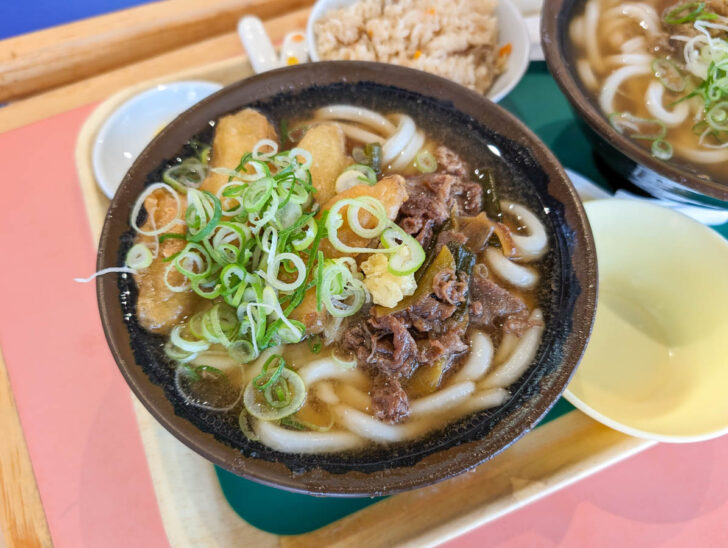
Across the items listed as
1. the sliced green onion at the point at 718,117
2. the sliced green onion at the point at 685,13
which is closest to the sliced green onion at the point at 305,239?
the sliced green onion at the point at 718,117

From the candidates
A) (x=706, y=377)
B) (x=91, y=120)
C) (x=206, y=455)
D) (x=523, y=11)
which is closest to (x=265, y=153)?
(x=206, y=455)

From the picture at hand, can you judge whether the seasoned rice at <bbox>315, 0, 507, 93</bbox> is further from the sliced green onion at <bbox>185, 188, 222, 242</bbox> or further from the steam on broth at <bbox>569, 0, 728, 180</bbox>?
the sliced green onion at <bbox>185, 188, 222, 242</bbox>

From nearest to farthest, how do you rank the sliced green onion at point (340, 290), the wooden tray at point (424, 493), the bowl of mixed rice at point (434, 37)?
1. the sliced green onion at point (340, 290)
2. the wooden tray at point (424, 493)
3. the bowl of mixed rice at point (434, 37)

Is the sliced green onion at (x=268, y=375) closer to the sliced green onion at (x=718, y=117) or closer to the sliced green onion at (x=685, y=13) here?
the sliced green onion at (x=718, y=117)

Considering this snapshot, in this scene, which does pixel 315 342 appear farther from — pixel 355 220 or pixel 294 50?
pixel 294 50

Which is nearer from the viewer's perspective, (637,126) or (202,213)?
(202,213)

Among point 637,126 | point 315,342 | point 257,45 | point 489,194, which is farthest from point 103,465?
point 637,126
